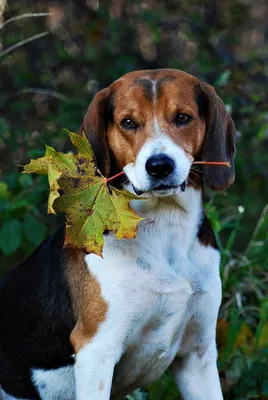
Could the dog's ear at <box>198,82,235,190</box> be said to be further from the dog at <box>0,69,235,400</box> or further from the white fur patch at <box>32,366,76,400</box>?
the white fur patch at <box>32,366,76,400</box>

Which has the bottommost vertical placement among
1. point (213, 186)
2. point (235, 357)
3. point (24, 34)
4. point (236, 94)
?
point (235, 357)

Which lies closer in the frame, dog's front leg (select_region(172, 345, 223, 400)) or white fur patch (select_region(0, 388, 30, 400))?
dog's front leg (select_region(172, 345, 223, 400))

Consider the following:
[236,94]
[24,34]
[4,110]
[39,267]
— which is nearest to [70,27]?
[24,34]

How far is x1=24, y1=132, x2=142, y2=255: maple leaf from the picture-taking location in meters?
3.45

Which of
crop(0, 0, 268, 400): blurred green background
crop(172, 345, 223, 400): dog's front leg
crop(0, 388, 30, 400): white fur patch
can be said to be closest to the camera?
crop(172, 345, 223, 400): dog's front leg

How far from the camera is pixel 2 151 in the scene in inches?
252

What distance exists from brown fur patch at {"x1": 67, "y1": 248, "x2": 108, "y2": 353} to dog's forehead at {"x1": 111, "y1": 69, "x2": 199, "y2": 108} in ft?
2.39

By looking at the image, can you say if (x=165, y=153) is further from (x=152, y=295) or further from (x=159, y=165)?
(x=152, y=295)

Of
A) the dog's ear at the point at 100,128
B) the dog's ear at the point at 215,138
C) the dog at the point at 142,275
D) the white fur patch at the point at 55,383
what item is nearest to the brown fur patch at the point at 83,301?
the dog at the point at 142,275

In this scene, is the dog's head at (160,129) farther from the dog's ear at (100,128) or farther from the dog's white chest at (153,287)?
the dog's white chest at (153,287)

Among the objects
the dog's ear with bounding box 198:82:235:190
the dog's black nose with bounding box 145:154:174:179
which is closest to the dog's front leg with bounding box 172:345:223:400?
the dog's ear with bounding box 198:82:235:190

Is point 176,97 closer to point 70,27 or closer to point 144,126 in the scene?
point 144,126

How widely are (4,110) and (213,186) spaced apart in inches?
114

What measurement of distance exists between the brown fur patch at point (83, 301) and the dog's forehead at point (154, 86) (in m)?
0.73
